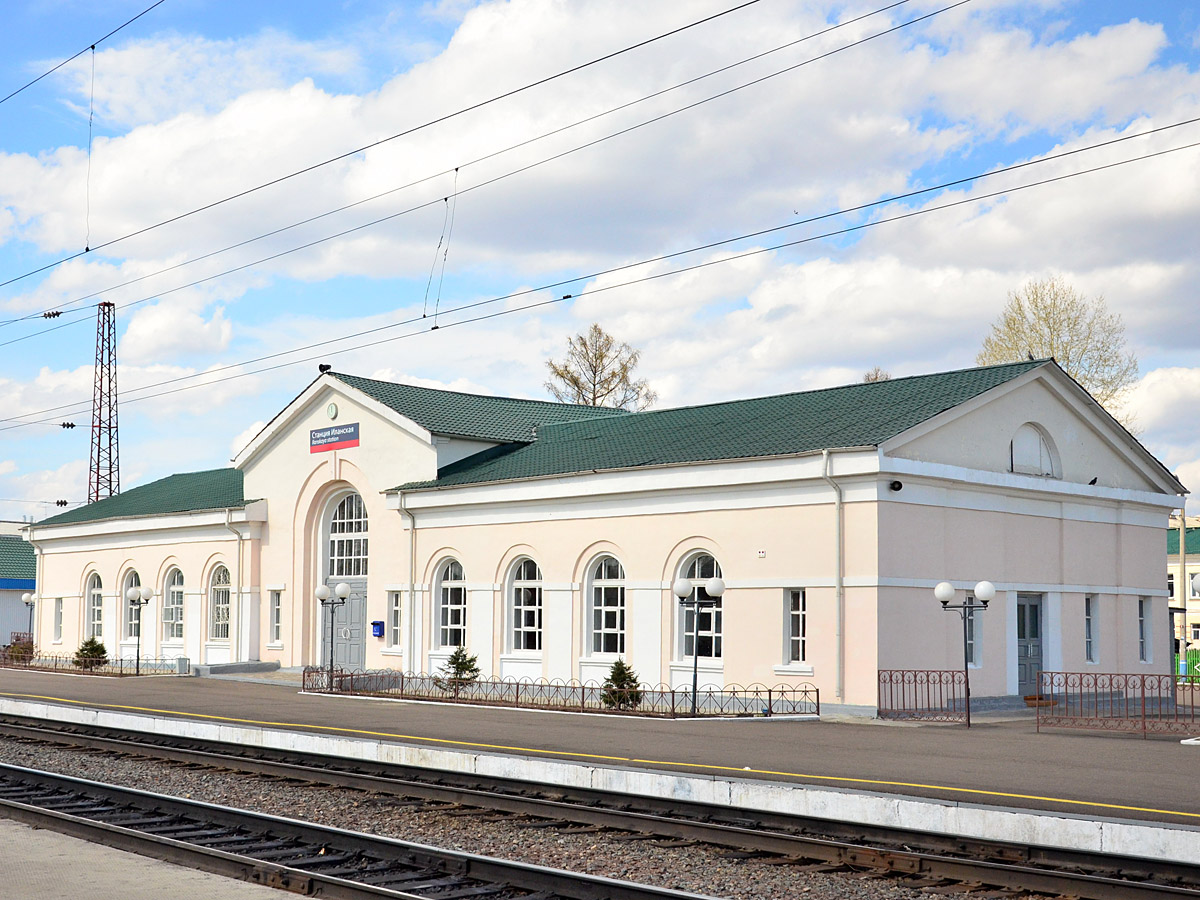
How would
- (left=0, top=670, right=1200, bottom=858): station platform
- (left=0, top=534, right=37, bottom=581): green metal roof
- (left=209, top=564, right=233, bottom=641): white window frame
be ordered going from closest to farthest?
(left=0, top=670, right=1200, bottom=858): station platform → (left=209, top=564, right=233, bottom=641): white window frame → (left=0, top=534, right=37, bottom=581): green metal roof

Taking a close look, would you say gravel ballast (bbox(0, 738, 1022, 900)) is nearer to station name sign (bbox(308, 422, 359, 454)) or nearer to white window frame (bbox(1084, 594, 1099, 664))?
station name sign (bbox(308, 422, 359, 454))

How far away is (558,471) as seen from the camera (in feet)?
96.4

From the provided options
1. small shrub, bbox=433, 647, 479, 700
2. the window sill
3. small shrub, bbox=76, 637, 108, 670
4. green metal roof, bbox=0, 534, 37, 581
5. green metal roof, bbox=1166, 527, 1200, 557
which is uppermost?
green metal roof, bbox=1166, 527, 1200, 557

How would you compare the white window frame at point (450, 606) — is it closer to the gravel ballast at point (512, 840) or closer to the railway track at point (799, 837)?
the railway track at point (799, 837)

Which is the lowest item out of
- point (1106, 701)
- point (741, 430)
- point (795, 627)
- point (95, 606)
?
point (1106, 701)

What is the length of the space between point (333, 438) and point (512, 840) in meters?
24.6

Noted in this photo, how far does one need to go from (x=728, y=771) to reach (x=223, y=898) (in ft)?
23.1

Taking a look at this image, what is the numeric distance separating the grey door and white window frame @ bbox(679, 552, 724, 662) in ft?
37.0

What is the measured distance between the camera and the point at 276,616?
37250mm

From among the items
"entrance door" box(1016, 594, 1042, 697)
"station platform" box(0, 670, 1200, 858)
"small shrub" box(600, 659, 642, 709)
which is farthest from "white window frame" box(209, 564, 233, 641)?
"entrance door" box(1016, 594, 1042, 697)

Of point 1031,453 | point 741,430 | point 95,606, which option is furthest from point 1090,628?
point 95,606

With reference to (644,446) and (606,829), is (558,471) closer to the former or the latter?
(644,446)

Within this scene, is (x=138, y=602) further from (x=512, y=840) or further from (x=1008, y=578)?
(x=512, y=840)

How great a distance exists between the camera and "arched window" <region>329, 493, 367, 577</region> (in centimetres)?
3494
